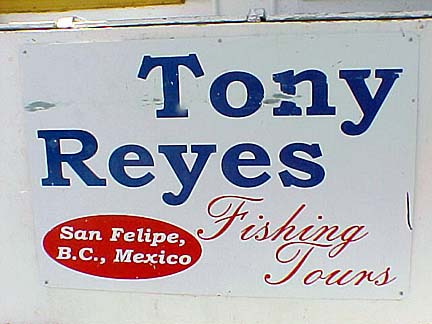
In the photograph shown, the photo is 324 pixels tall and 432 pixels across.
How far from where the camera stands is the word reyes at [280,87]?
1.34 metres

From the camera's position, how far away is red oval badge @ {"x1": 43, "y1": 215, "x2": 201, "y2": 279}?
1.50 m

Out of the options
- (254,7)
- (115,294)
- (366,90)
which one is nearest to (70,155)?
(115,294)

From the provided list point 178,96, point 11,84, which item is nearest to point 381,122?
point 178,96

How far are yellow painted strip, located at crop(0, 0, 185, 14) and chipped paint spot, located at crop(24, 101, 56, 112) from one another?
1148 mm

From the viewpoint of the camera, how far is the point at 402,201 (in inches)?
55.2

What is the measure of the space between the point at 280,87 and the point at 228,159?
26 centimetres

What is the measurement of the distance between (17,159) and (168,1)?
126cm

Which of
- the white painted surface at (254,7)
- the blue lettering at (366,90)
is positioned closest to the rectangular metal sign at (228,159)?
the blue lettering at (366,90)

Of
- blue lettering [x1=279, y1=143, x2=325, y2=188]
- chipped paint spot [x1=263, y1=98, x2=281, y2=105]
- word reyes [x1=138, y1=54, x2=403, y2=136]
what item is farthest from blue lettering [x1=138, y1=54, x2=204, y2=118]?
blue lettering [x1=279, y1=143, x2=325, y2=188]

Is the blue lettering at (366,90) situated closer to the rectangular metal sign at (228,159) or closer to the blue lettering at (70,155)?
the rectangular metal sign at (228,159)

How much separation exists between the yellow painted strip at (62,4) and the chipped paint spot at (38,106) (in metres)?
1.15

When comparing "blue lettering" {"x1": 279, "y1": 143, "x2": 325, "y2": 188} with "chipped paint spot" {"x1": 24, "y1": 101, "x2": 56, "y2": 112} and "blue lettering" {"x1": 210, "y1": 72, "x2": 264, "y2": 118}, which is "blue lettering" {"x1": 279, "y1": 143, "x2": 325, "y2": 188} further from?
"chipped paint spot" {"x1": 24, "y1": 101, "x2": 56, "y2": 112}

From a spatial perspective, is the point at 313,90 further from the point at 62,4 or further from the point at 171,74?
the point at 62,4

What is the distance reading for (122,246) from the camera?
153cm
